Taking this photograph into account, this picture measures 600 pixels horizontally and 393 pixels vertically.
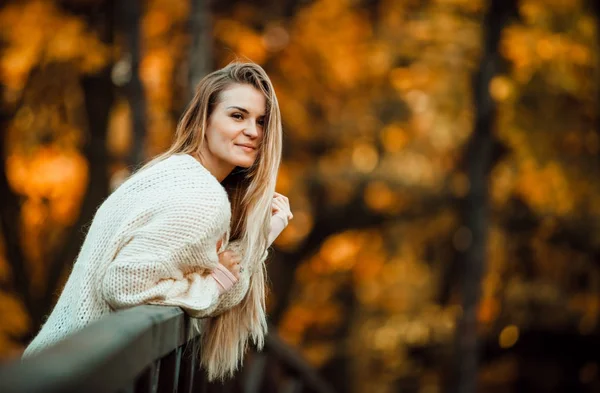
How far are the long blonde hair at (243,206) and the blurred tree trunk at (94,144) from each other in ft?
26.0

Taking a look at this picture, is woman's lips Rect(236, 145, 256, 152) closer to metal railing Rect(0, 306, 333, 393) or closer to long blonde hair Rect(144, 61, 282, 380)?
long blonde hair Rect(144, 61, 282, 380)

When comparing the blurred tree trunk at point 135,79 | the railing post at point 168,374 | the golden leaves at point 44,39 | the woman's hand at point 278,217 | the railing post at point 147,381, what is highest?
the railing post at point 147,381

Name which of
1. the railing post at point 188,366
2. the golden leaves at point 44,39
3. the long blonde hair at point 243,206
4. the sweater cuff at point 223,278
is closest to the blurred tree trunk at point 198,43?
the golden leaves at point 44,39

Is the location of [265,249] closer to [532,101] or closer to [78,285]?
[78,285]

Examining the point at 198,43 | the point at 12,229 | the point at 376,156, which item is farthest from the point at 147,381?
the point at 376,156

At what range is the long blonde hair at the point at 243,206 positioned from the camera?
370 centimetres

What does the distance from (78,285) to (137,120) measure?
6974 millimetres

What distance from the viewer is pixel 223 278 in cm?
349

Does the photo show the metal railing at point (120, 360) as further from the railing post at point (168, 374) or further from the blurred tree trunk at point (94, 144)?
the blurred tree trunk at point (94, 144)

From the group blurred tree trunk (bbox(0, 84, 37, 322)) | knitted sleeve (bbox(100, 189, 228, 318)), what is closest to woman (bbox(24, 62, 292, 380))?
knitted sleeve (bbox(100, 189, 228, 318))

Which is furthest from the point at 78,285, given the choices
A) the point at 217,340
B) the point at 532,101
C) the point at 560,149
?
the point at 560,149

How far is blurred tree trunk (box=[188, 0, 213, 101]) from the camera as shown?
32.1 ft

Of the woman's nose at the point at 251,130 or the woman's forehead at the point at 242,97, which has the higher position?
the woman's forehead at the point at 242,97

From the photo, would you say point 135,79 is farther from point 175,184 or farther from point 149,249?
point 149,249
